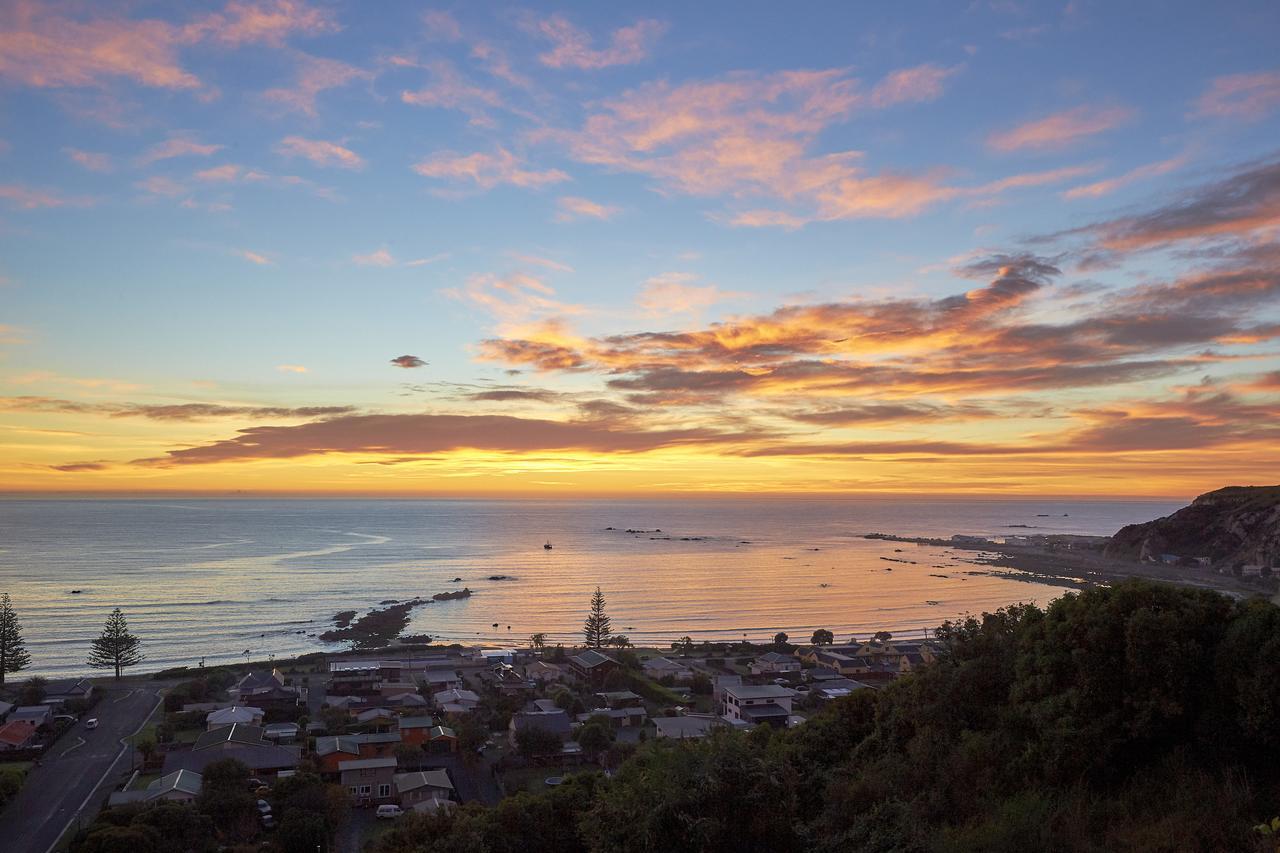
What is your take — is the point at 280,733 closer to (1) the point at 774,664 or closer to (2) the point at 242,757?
(2) the point at 242,757

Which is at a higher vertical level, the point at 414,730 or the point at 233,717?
the point at 414,730

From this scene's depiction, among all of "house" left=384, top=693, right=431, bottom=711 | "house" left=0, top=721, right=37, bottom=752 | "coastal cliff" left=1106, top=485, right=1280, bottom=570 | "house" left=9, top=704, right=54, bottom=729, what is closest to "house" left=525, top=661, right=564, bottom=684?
"house" left=384, top=693, right=431, bottom=711

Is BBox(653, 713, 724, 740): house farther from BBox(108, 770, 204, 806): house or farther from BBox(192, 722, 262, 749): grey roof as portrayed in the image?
BBox(108, 770, 204, 806): house

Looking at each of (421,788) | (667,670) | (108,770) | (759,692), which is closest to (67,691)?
(108,770)

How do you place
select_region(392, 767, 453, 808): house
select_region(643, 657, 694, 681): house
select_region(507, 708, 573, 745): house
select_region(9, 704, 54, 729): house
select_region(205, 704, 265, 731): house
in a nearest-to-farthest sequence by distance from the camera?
select_region(392, 767, 453, 808): house < select_region(507, 708, 573, 745): house < select_region(205, 704, 265, 731): house < select_region(9, 704, 54, 729): house < select_region(643, 657, 694, 681): house

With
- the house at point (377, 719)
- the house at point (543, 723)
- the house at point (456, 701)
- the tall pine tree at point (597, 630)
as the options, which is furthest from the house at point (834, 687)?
the house at point (377, 719)

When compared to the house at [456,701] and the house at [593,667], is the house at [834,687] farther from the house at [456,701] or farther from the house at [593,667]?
the house at [456,701]
